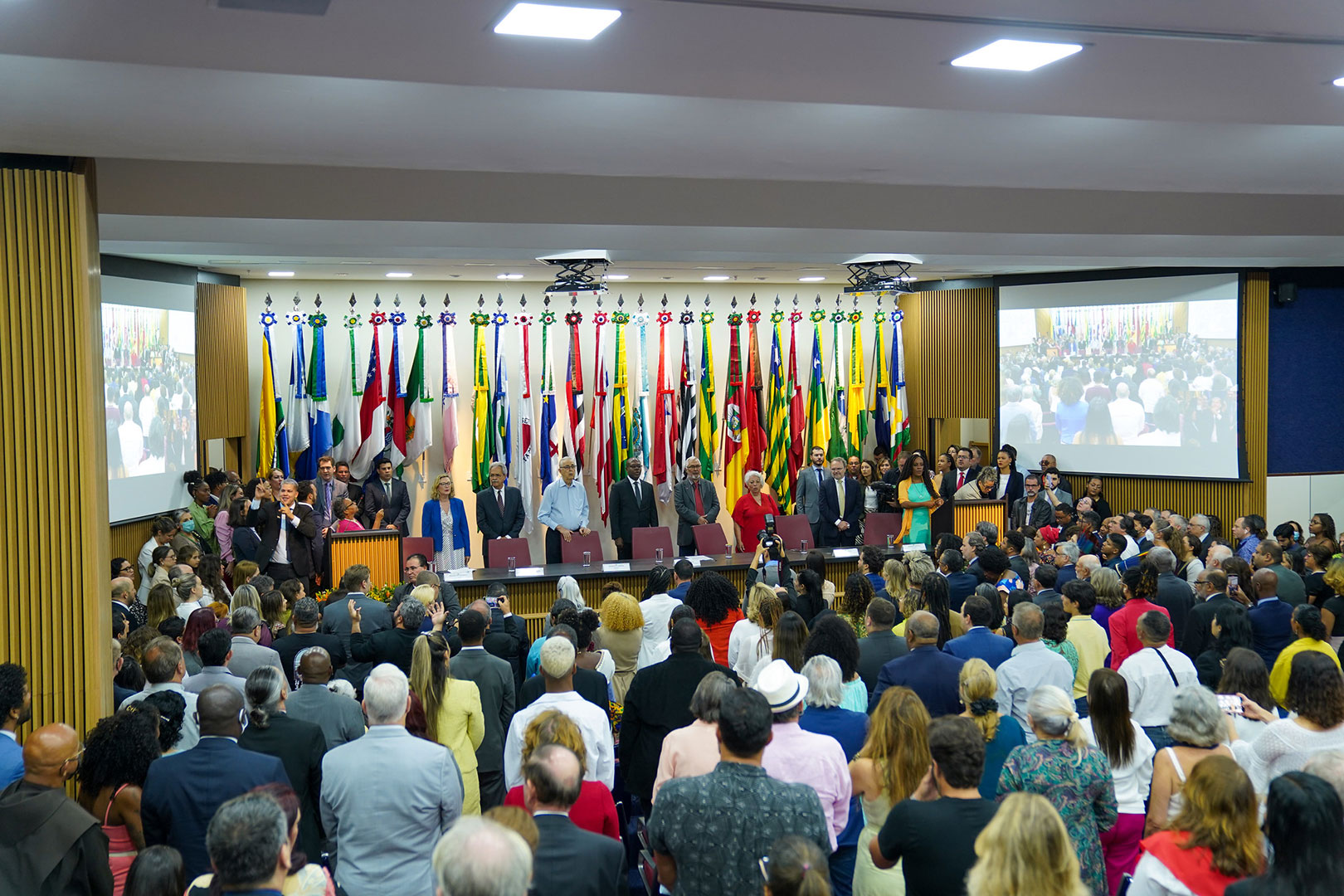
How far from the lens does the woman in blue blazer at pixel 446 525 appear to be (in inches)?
432

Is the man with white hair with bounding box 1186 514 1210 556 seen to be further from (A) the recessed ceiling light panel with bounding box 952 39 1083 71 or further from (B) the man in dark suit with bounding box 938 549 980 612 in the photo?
(A) the recessed ceiling light panel with bounding box 952 39 1083 71

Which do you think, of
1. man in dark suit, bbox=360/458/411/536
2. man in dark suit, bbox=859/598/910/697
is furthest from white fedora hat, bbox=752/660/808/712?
man in dark suit, bbox=360/458/411/536

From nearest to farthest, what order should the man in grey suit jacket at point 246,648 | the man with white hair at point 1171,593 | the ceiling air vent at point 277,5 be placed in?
the ceiling air vent at point 277,5 → the man in grey suit jacket at point 246,648 → the man with white hair at point 1171,593

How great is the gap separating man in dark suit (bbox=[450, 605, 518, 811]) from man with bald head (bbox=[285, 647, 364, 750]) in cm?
58

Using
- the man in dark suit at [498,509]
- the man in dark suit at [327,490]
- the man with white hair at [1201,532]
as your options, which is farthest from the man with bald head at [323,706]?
the man with white hair at [1201,532]

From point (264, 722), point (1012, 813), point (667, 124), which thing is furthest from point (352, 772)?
point (667, 124)

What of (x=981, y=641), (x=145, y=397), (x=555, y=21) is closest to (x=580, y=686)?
(x=981, y=641)

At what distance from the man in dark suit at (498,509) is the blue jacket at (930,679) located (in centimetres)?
678

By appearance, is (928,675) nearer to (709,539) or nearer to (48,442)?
(48,442)

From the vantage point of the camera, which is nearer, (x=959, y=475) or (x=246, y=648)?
(x=246, y=648)

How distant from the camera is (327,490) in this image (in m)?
11.3

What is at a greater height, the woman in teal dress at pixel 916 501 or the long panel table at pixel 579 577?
the woman in teal dress at pixel 916 501

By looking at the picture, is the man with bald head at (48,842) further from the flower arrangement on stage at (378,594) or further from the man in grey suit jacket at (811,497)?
the man in grey suit jacket at (811,497)

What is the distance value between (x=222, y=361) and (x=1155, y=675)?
33.3 feet
